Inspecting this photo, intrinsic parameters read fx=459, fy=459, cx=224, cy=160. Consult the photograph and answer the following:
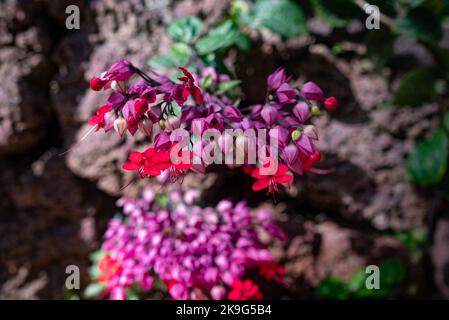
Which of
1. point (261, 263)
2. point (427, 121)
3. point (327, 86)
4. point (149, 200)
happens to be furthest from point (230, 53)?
point (427, 121)

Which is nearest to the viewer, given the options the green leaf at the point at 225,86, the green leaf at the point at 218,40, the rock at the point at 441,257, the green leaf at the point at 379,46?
the green leaf at the point at 225,86

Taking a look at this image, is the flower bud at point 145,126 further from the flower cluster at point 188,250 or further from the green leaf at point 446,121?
the green leaf at point 446,121

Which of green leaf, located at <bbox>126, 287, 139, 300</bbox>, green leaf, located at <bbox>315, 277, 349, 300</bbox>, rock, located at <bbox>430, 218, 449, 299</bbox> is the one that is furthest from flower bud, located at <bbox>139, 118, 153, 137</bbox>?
rock, located at <bbox>430, 218, 449, 299</bbox>

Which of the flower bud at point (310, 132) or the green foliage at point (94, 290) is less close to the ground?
the flower bud at point (310, 132)

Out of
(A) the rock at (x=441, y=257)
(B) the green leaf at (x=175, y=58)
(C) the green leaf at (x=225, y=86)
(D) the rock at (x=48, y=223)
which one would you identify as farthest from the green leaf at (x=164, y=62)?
(A) the rock at (x=441, y=257)

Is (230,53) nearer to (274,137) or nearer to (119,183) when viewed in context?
(119,183)

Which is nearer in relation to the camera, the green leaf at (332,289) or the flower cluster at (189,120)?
the flower cluster at (189,120)

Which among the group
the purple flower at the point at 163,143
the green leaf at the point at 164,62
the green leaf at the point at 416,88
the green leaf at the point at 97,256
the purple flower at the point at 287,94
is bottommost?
the green leaf at the point at 97,256

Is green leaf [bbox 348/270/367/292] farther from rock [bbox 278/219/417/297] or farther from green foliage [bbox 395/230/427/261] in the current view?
green foliage [bbox 395/230/427/261]
